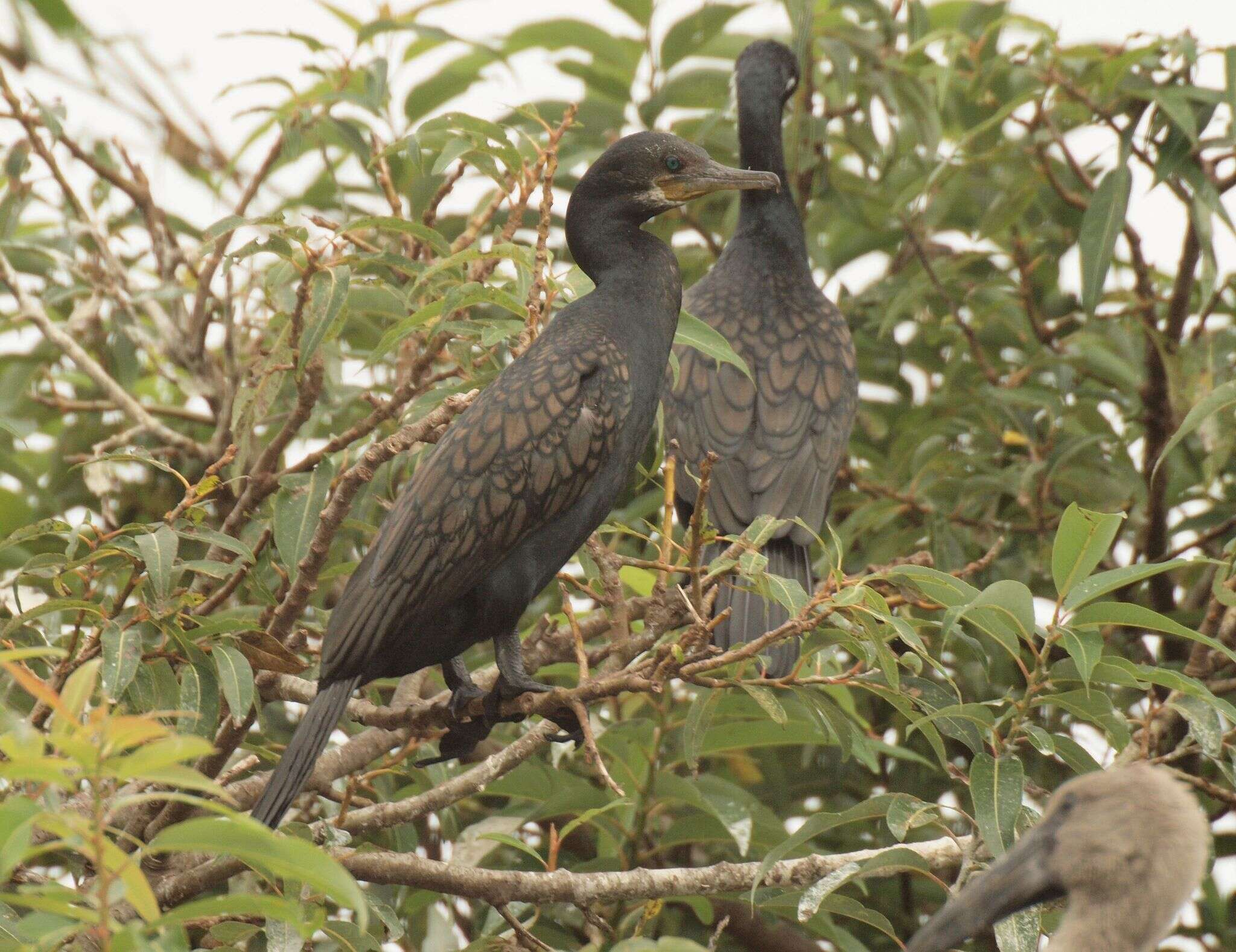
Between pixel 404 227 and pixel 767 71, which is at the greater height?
pixel 767 71

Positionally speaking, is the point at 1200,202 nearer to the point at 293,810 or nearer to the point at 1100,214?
the point at 1100,214

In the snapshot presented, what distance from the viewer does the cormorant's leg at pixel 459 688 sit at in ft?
9.21

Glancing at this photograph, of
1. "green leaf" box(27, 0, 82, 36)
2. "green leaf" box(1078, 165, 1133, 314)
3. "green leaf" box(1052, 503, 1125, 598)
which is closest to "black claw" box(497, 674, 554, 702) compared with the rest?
"green leaf" box(1052, 503, 1125, 598)

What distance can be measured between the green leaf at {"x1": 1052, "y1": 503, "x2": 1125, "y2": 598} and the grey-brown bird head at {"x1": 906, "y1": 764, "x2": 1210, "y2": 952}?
0.33m

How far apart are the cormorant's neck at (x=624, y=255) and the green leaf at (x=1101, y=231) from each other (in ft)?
3.56

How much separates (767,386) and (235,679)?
2.04m

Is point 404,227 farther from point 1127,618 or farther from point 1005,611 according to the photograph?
point 1127,618

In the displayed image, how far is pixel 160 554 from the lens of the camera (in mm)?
2355

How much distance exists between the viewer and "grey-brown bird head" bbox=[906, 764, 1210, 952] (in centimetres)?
201

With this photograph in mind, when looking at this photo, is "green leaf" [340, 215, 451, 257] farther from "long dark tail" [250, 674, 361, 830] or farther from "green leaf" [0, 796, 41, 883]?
"green leaf" [0, 796, 41, 883]

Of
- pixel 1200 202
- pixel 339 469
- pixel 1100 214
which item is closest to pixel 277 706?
pixel 339 469

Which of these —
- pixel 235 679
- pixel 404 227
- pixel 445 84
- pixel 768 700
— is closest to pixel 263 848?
pixel 235 679

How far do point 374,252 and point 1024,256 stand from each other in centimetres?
210

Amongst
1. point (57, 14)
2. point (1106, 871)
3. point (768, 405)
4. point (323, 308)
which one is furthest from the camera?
point (768, 405)
